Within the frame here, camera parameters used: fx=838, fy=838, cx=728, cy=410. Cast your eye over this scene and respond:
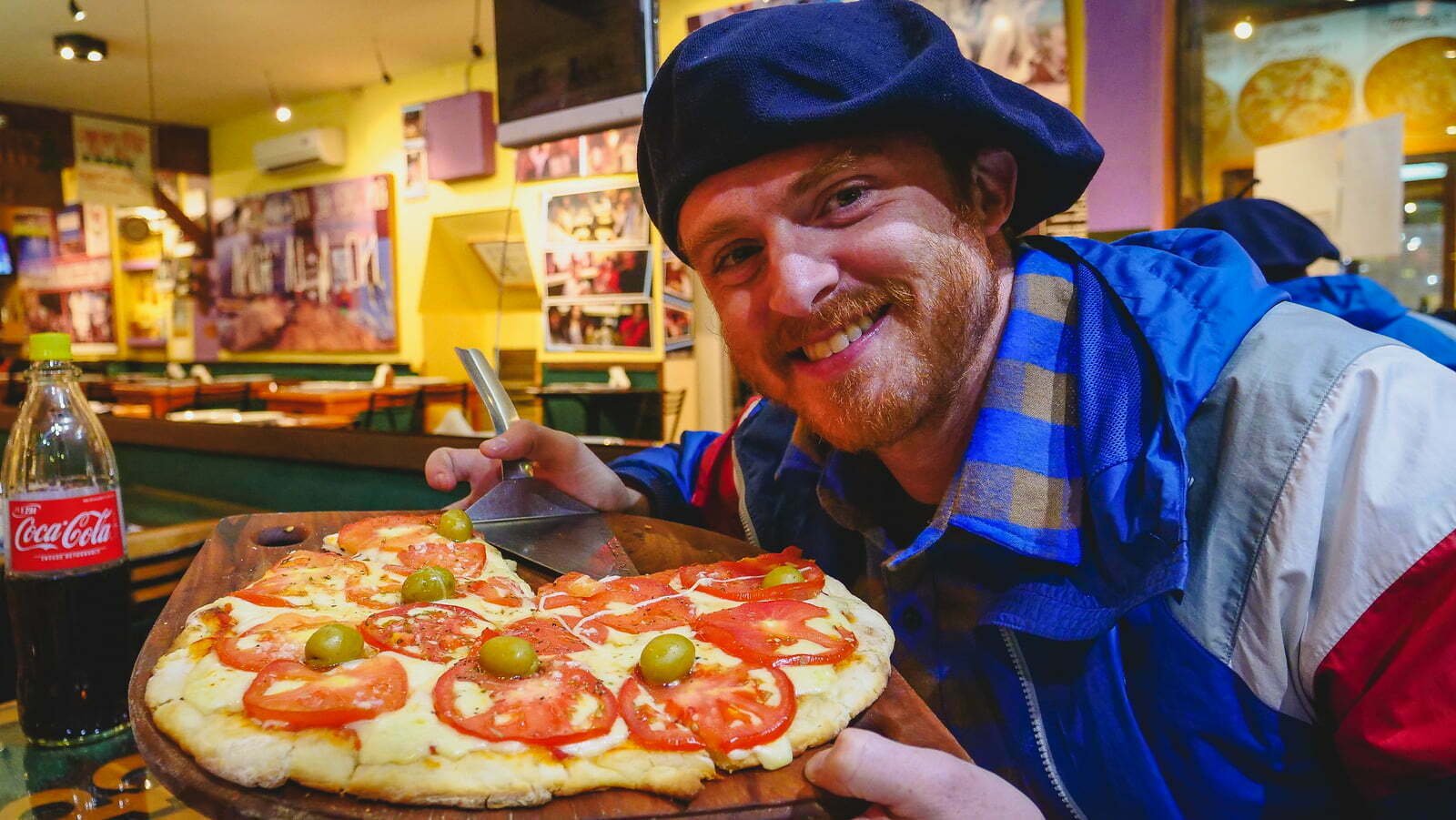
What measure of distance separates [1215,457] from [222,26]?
23.4ft

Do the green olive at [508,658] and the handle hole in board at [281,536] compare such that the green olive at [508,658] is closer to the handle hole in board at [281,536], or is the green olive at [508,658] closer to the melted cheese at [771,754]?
the melted cheese at [771,754]

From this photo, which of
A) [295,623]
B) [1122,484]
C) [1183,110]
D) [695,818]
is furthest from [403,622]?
[1183,110]

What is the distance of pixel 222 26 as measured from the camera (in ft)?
19.9

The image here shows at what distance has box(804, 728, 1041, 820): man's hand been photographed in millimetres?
796

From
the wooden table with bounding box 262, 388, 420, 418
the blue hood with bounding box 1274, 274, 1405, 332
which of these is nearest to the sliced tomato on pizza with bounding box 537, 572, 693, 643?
the blue hood with bounding box 1274, 274, 1405, 332

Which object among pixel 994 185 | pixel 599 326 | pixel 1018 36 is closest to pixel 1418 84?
pixel 1018 36

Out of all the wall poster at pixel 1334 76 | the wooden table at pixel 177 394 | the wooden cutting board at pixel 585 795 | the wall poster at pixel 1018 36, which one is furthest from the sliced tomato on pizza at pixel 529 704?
the wooden table at pixel 177 394

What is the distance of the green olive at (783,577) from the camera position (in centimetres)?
140

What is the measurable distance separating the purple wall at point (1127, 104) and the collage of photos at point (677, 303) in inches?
94.8

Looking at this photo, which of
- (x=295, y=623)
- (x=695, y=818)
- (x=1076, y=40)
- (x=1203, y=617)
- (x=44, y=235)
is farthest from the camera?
(x=44, y=235)

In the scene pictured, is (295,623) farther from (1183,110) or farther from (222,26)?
(222,26)

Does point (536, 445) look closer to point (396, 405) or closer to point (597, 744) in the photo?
point (597, 744)

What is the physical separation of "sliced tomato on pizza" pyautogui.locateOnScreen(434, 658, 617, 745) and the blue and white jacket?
483 millimetres

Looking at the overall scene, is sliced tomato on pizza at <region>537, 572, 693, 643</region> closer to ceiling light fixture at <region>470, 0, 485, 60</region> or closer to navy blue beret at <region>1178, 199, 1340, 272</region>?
navy blue beret at <region>1178, 199, 1340, 272</region>
